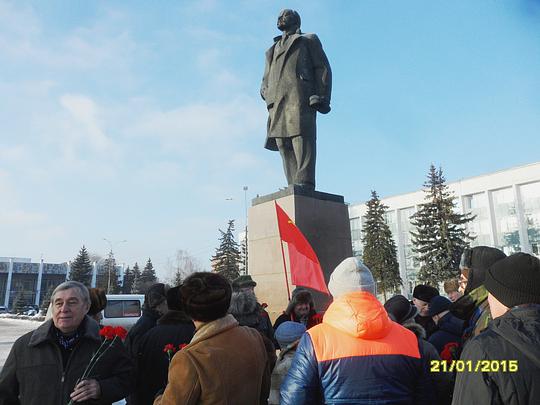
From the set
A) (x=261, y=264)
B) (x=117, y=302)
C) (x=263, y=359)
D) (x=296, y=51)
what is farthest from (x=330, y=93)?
(x=117, y=302)

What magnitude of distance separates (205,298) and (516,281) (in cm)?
148

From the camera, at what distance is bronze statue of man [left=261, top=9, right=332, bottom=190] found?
7832 millimetres

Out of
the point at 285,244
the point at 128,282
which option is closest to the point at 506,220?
the point at 285,244

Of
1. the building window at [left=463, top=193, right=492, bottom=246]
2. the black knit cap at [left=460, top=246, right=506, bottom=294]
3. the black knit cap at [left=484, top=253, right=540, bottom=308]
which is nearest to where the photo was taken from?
the black knit cap at [left=484, top=253, right=540, bottom=308]

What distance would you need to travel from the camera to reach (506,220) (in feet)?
178

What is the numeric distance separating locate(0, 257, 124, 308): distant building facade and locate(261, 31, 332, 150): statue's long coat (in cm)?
10016

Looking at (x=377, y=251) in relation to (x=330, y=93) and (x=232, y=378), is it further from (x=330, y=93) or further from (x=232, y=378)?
(x=232, y=378)

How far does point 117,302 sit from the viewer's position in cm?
1697

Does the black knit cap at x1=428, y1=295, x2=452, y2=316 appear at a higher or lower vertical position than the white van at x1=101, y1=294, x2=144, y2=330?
higher

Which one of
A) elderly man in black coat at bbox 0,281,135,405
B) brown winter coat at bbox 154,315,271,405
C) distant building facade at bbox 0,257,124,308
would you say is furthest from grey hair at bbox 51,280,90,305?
distant building facade at bbox 0,257,124,308

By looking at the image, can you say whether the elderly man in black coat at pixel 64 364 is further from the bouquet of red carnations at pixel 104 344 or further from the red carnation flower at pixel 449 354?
the red carnation flower at pixel 449 354

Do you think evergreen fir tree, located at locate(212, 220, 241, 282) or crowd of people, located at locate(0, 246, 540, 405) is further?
evergreen fir tree, located at locate(212, 220, 241, 282)
